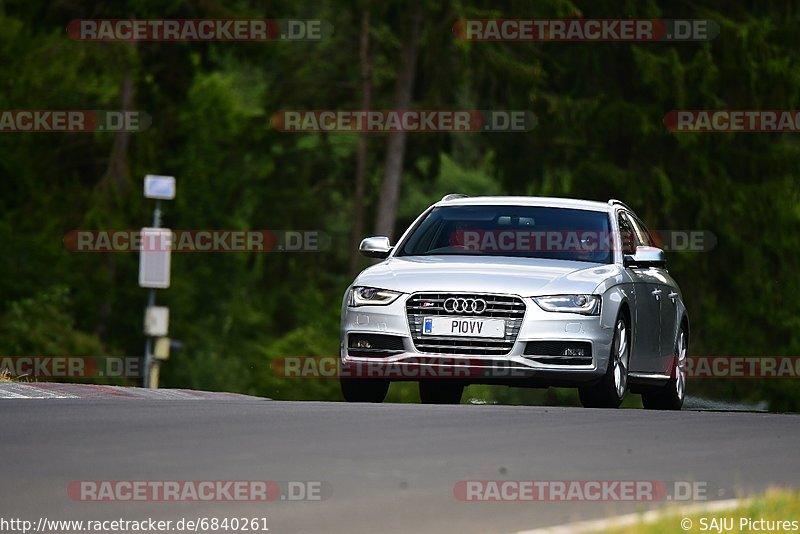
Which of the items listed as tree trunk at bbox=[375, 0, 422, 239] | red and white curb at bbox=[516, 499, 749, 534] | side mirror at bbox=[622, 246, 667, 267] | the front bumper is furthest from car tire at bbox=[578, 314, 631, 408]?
tree trunk at bbox=[375, 0, 422, 239]

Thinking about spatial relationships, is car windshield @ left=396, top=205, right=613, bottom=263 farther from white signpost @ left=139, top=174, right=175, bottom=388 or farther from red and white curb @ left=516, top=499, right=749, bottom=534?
white signpost @ left=139, top=174, right=175, bottom=388

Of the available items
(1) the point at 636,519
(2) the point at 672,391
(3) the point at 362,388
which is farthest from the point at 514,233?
(1) the point at 636,519

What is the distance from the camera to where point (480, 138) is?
4756cm

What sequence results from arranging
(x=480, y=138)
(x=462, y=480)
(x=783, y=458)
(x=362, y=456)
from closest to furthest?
(x=462, y=480) → (x=362, y=456) → (x=783, y=458) → (x=480, y=138)

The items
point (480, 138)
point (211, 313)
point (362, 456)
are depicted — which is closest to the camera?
point (362, 456)

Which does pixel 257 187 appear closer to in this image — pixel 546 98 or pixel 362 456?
pixel 546 98

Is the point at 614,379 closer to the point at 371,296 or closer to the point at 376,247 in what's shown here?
the point at 371,296

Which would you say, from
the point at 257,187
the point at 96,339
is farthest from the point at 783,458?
the point at 257,187

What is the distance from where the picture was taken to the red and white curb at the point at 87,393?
49.6 feet

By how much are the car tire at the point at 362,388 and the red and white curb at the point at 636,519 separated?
755 centimetres

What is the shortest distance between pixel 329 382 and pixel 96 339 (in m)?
5.55

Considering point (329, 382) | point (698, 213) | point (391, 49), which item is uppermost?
point (391, 49)

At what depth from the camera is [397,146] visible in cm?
4572

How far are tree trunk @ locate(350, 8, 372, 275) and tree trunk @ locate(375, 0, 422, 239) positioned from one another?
10.0ft
